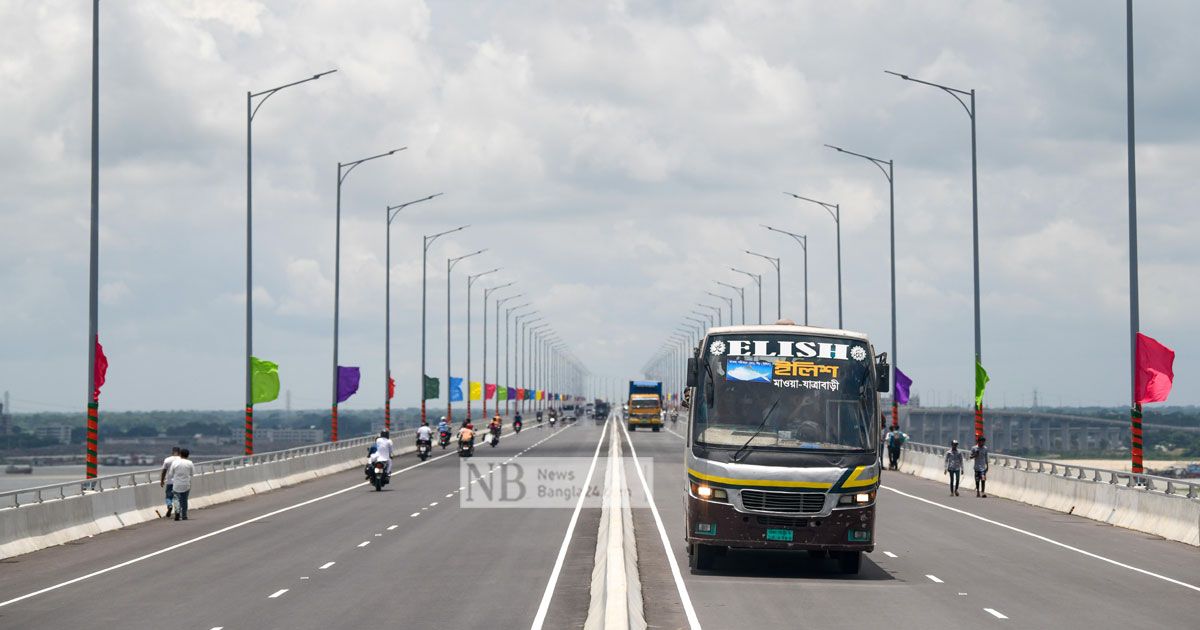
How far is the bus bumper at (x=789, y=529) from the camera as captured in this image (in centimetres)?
2058

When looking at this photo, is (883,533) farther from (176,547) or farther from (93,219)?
(93,219)

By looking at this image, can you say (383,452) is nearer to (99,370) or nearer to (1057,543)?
(99,370)

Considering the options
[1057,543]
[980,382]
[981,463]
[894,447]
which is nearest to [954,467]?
[981,463]

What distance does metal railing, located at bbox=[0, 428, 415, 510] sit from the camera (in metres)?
27.0

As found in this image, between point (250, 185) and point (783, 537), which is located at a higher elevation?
point (250, 185)

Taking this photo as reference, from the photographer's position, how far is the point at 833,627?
16266 millimetres

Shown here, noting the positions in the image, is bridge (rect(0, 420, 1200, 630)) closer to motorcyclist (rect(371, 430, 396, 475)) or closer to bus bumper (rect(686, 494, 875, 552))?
bus bumper (rect(686, 494, 875, 552))

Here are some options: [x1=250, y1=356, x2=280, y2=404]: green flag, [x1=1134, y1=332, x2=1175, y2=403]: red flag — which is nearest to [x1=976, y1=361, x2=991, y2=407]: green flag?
[x1=1134, y1=332, x2=1175, y2=403]: red flag

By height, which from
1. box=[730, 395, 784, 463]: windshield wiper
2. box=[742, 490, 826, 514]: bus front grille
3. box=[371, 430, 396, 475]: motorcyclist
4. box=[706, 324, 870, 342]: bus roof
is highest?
box=[706, 324, 870, 342]: bus roof

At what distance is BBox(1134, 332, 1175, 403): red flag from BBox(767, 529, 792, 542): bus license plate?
13.6 m

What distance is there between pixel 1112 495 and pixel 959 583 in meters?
14.1

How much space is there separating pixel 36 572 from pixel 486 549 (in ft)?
22.7

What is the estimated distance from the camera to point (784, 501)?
2056 centimetres

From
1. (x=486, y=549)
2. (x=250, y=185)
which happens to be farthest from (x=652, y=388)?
(x=486, y=549)
